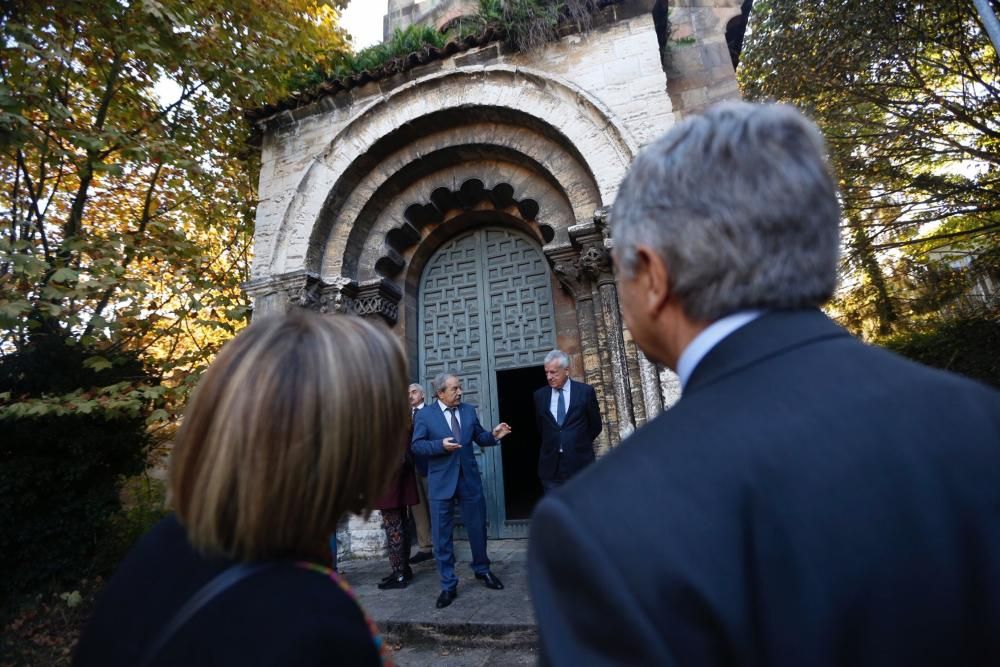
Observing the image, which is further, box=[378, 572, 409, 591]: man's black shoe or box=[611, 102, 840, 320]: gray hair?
box=[378, 572, 409, 591]: man's black shoe

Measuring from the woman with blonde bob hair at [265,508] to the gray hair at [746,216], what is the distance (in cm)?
58

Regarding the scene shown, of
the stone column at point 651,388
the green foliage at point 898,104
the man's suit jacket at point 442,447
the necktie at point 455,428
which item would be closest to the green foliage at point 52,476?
the man's suit jacket at point 442,447

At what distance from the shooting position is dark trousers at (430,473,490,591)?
4.11m

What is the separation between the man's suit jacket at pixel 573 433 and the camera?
4.34 meters

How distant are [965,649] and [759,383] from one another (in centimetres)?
37

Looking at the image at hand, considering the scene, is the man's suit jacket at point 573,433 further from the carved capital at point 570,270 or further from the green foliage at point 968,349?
the green foliage at point 968,349

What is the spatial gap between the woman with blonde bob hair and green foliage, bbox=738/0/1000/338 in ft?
23.4

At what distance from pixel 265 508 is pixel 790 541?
2.46ft

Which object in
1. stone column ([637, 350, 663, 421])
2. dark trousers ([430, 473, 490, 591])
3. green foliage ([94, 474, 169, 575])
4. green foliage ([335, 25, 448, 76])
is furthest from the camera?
green foliage ([335, 25, 448, 76])

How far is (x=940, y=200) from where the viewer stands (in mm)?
6406

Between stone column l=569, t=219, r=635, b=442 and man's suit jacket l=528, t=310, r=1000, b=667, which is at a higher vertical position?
stone column l=569, t=219, r=635, b=442

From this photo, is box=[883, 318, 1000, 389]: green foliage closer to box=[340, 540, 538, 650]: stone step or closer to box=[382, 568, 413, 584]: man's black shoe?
box=[340, 540, 538, 650]: stone step

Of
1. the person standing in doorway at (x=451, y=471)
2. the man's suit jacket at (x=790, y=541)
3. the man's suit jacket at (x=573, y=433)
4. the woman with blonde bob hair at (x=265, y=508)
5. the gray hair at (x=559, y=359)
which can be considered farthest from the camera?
the gray hair at (x=559, y=359)

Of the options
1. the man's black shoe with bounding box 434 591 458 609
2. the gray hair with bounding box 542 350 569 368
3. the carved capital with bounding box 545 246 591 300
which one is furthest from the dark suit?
the carved capital with bounding box 545 246 591 300
